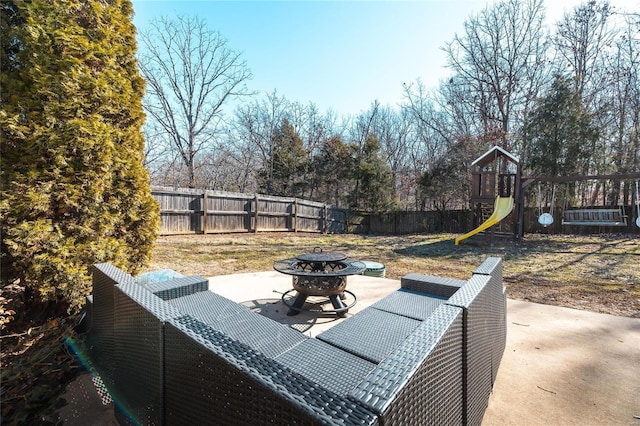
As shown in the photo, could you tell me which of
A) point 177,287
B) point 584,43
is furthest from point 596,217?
point 177,287

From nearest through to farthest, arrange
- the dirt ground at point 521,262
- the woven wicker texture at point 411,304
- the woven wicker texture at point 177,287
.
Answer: the woven wicker texture at point 411,304, the woven wicker texture at point 177,287, the dirt ground at point 521,262

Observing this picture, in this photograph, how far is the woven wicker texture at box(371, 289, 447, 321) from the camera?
2180mm

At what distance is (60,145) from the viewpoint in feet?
8.19

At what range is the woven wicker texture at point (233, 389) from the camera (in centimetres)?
63

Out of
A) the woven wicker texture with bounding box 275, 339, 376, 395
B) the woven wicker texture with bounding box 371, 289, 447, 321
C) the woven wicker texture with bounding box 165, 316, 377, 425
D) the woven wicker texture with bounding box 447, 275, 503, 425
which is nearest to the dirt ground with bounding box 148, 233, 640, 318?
the woven wicker texture with bounding box 371, 289, 447, 321

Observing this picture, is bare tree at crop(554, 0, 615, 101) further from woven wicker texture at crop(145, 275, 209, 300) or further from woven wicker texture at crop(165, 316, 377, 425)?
woven wicker texture at crop(165, 316, 377, 425)

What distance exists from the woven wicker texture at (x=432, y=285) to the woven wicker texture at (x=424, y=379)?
1.51 m

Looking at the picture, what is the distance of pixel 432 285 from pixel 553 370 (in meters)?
1.01

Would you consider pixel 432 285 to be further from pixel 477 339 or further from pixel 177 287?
pixel 177 287

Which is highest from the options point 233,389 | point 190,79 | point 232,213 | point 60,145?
point 190,79

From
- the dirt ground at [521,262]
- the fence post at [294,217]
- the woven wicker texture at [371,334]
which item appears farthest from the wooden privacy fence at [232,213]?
the woven wicker texture at [371,334]

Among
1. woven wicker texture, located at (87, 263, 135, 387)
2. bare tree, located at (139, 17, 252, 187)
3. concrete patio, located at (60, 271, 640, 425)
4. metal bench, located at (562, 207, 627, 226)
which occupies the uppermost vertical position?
bare tree, located at (139, 17, 252, 187)

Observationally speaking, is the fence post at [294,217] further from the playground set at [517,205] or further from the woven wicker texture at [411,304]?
the woven wicker texture at [411,304]

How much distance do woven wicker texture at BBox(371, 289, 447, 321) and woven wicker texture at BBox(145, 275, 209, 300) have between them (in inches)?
61.5
